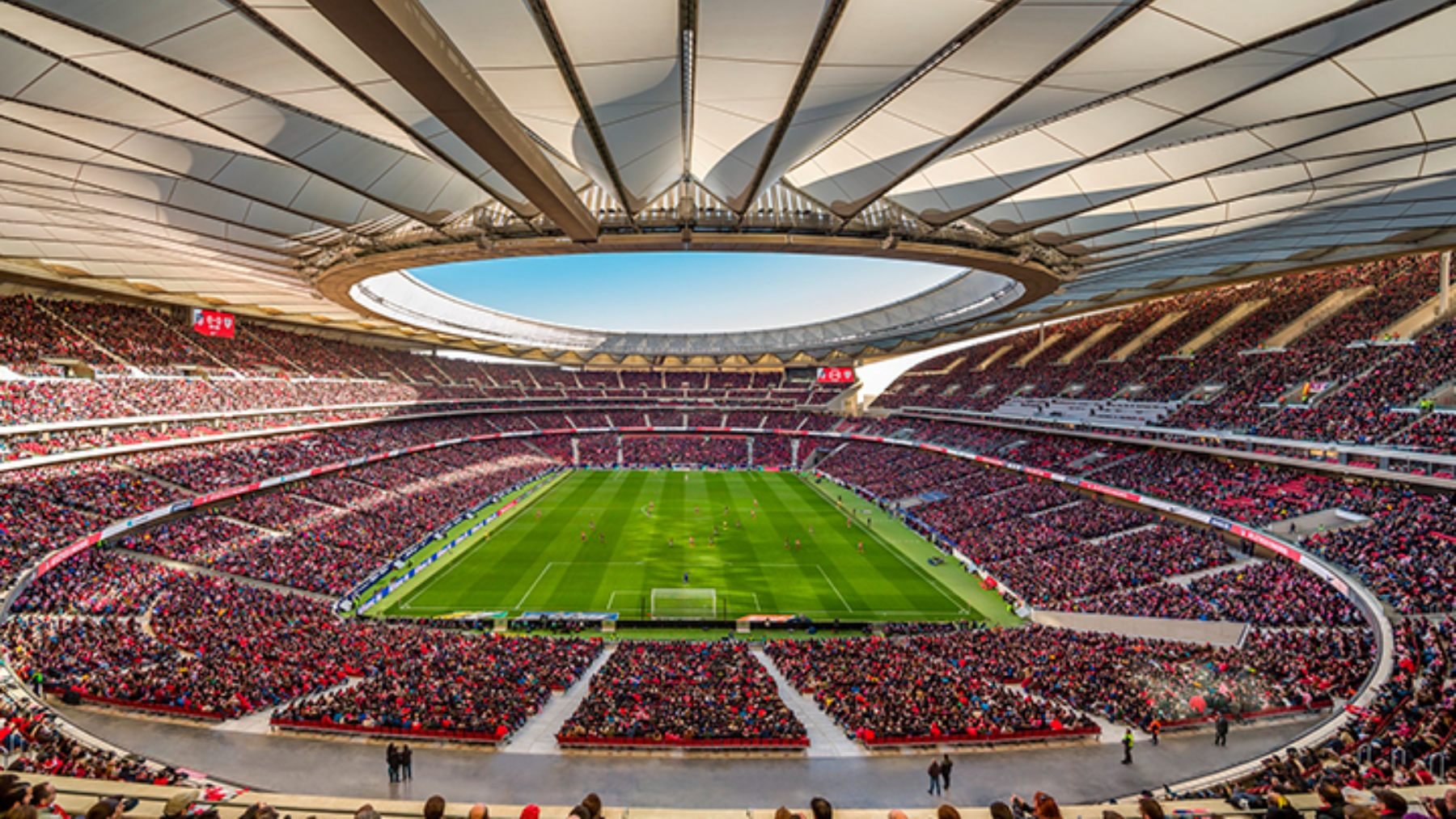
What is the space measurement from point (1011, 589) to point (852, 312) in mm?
40512

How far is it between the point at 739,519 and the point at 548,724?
2829cm

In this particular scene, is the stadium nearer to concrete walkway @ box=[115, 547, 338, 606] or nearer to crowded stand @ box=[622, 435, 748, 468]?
concrete walkway @ box=[115, 547, 338, 606]

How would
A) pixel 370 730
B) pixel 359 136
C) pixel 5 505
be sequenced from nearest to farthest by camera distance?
pixel 359 136 < pixel 370 730 < pixel 5 505

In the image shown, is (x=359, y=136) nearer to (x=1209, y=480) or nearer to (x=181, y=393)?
(x=181, y=393)

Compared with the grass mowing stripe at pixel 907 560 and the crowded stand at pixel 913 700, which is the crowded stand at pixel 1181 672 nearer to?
the crowded stand at pixel 913 700

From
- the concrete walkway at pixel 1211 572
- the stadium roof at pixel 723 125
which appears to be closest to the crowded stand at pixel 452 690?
the stadium roof at pixel 723 125

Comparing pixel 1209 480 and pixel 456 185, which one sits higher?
pixel 456 185

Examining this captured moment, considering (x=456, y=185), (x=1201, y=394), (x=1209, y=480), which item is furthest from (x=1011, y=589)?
(x=456, y=185)

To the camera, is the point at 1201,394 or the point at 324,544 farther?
the point at 1201,394

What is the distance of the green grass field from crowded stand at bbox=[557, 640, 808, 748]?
7.26 m

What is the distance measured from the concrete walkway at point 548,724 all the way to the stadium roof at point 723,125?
12.9m

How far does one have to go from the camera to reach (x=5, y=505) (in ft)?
72.1

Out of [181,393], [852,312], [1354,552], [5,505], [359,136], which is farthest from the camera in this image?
[852,312]

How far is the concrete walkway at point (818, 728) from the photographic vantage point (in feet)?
46.4
